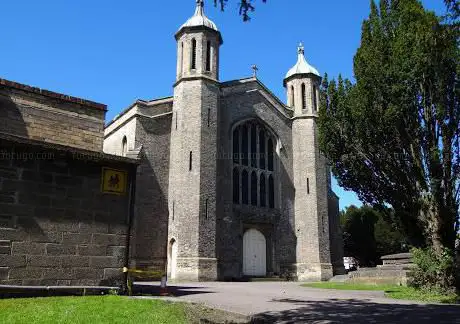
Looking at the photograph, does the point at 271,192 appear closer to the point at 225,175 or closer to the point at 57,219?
the point at 225,175

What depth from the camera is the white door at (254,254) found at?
26236 millimetres

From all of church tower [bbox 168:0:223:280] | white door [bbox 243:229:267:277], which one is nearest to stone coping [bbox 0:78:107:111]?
church tower [bbox 168:0:223:280]

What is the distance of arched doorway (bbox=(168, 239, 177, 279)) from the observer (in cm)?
2272

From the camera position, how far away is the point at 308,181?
92.9ft

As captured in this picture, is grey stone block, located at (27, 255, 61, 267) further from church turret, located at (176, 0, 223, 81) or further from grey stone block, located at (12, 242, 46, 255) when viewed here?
church turret, located at (176, 0, 223, 81)

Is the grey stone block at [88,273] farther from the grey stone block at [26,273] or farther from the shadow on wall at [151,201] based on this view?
the shadow on wall at [151,201]

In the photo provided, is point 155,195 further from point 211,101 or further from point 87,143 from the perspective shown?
point 87,143

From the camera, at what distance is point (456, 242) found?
15.2 meters

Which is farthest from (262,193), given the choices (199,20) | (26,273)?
(26,273)

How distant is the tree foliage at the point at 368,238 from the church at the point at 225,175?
42.8ft

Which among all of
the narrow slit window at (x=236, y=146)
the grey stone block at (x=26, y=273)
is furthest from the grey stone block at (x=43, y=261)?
the narrow slit window at (x=236, y=146)

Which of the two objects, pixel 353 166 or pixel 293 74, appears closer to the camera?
pixel 353 166

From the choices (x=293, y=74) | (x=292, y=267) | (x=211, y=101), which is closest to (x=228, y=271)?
(x=292, y=267)

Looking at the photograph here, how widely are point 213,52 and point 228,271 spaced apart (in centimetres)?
1299
